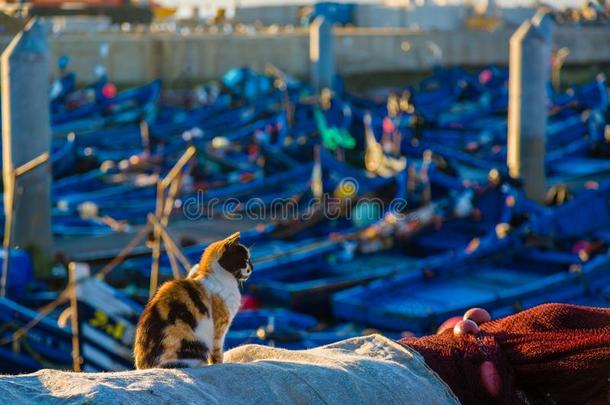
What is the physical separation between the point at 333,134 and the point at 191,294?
1927 cm

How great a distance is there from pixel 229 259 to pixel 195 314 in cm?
47

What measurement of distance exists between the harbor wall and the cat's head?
28.2 m

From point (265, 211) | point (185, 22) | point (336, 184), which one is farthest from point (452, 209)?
point (185, 22)

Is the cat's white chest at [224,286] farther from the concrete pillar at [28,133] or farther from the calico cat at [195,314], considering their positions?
the concrete pillar at [28,133]

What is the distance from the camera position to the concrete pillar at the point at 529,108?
17.9 meters

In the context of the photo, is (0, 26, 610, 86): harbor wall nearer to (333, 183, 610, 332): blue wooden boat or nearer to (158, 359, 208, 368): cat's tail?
(333, 183, 610, 332): blue wooden boat

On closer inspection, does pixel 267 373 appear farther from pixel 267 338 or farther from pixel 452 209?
pixel 452 209

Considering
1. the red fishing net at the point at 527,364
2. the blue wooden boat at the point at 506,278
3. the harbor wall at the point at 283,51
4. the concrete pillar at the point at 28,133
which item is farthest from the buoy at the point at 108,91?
the red fishing net at the point at 527,364

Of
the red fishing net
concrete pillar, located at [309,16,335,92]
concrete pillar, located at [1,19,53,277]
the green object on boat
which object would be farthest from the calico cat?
concrete pillar, located at [309,16,335,92]

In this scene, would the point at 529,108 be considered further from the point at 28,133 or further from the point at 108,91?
the point at 108,91

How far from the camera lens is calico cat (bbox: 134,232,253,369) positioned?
4.16m

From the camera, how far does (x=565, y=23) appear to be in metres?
49.0

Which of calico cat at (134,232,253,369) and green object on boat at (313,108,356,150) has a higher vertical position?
calico cat at (134,232,253,369)

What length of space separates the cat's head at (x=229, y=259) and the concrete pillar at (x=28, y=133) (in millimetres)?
9239
